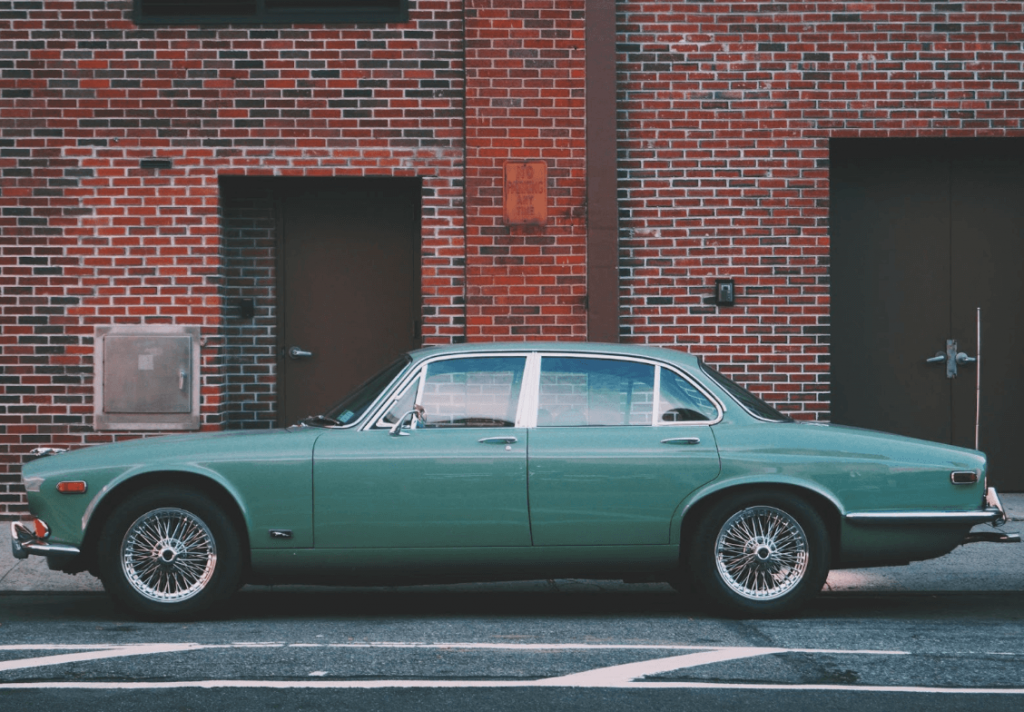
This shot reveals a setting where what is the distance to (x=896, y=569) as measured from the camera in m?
8.00

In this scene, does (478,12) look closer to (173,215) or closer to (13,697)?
(173,215)

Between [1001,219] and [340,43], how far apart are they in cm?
568

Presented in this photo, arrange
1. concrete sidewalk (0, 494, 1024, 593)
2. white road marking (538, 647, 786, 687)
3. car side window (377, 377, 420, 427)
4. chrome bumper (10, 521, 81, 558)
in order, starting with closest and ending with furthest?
white road marking (538, 647, 786, 687) → chrome bumper (10, 521, 81, 558) → car side window (377, 377, 420, 427) → concrete sidewalk (0, 494, 1024, 593)

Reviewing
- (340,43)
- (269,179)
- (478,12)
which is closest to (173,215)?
(269,179)

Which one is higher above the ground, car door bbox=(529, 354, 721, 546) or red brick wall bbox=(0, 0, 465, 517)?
red brick wall bbox=(0, 0, 465, 517)

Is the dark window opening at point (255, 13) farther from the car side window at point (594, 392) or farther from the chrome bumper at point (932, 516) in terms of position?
the chrome bumper at point (932, 516)

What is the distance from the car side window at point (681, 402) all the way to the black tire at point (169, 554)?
2.29 meters

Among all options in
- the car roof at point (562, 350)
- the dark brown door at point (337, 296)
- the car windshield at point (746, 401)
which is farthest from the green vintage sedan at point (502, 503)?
the dark brown door at point (337, 296)

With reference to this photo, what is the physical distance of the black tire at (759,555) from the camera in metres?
6.29

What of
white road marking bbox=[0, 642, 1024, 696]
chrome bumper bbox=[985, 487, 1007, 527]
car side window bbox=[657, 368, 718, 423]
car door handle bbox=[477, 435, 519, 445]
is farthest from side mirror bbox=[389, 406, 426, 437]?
chrome bumper bbox=[985, 487, 1007, 527]

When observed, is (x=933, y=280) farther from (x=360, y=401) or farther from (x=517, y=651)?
(x=517, y=651)

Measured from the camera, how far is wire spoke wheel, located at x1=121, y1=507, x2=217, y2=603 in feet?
20.4

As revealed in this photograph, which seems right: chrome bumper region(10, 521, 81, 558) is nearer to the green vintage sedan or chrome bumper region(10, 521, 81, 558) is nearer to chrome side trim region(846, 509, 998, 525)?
the green vintage sedan

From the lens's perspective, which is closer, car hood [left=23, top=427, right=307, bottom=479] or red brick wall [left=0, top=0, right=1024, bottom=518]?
car hood [left=23, top=427, right=307, bottom=479]
